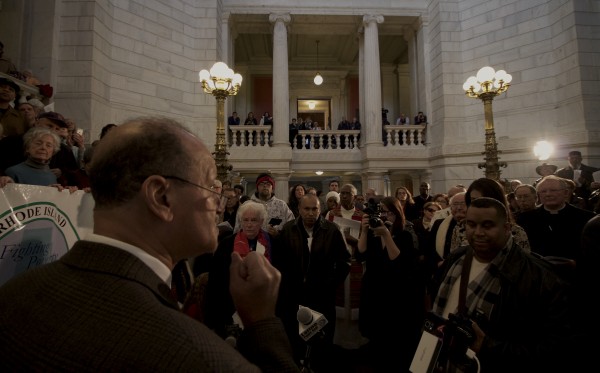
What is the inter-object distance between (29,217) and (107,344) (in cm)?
219

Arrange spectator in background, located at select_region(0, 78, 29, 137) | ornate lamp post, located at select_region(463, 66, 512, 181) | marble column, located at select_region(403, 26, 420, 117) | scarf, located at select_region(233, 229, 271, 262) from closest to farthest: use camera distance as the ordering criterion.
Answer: scarf, located at select_region(233, 229, 271, 262), spectator in background, located at select_region(0, 78, 29, 137), ornate lamp post, located at select_region(463, 66, 512, 181), marble column, located at select_region(403, 26, 420, 117)

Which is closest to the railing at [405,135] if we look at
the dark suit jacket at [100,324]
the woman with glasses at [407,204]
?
the woman with glasses at [407,204]

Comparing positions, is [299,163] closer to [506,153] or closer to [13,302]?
[506,153]

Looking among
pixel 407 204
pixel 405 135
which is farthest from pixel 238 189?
pixel 405 135

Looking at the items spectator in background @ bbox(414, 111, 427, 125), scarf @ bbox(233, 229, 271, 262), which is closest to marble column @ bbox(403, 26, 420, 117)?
spectator in background @ bbox(414, 111, 427, 125)

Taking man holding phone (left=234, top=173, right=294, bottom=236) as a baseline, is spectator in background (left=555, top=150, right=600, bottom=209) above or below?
above

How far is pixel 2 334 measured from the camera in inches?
25.0

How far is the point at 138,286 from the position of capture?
687mm

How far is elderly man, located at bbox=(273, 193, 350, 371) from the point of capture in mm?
3209

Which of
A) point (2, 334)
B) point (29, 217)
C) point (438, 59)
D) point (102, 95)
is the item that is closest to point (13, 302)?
point (2, 334)

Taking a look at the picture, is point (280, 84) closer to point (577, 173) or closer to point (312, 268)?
point (577, 173)

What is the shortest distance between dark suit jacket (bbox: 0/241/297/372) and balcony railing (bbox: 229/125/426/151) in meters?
10.9

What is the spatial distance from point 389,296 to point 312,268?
826 mm

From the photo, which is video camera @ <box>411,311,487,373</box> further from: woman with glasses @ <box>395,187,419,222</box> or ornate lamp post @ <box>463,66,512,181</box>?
ornate lamp post @ <box>463,66,512,181</box>
